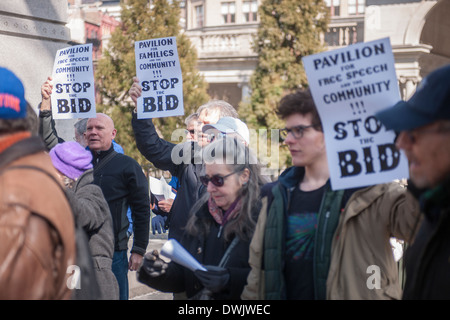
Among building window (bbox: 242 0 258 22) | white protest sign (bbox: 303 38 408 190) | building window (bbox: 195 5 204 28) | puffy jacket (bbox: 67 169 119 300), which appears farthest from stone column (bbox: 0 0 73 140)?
building window (bbox: 195 5 204 28)

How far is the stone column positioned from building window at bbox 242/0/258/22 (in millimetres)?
30633

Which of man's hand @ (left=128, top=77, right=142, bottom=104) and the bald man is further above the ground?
man's hand @ (left=128, top=77, right=142, bottom=104)

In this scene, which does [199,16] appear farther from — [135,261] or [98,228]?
[98,228]

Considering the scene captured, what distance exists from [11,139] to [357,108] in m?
1.78

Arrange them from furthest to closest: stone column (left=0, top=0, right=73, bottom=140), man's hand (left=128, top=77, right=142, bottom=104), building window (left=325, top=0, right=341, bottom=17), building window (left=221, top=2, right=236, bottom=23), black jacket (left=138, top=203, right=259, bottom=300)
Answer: building window (left=221, top=2, right=236, bottom=23)
building window (left=325, top=0, right=341, bottom=17)
stone column (left=0, top=0, right=73, bottom=140)
man's hand (left=128, top=77, right=142, bottom=104)
black jacket (left=138, top=203, right=259, bottom=300)

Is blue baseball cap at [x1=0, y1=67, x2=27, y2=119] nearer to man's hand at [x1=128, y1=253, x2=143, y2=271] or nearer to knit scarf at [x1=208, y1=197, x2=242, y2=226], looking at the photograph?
knit scarf at [x1=208, y1=197, x2=242, y2=226]

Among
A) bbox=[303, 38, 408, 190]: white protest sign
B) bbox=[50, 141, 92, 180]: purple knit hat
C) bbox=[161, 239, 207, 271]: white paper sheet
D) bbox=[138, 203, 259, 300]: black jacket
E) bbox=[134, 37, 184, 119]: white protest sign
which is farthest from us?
bbox=[134, 37, 184, 119]: white protest sign

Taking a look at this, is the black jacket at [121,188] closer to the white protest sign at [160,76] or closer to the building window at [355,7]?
the white protest sign at [160,76]

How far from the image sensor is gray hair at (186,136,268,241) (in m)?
3.68

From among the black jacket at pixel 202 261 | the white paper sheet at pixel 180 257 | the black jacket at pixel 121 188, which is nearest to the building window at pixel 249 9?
the black jacket at pixel 121 188

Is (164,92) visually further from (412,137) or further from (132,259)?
(412,137)

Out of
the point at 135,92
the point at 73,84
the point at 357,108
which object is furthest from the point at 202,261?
the point at 73,84

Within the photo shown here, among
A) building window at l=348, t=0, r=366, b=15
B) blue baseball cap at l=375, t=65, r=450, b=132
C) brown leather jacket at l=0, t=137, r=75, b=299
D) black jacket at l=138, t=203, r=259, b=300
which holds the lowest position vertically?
black jacket at l=138, t=203, r=259, b=300
